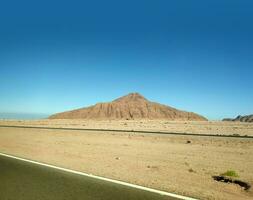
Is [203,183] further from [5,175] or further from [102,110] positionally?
[102,110]

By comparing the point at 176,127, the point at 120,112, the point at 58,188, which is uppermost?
the point at 120,112

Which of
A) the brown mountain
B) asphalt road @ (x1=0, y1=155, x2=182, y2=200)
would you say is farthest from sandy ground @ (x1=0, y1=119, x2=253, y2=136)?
the brown mountain

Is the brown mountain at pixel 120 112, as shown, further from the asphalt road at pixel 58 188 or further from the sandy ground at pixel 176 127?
the asphalt road at pixel 58 188

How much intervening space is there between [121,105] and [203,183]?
182 m

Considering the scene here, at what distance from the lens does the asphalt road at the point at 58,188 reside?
722cm

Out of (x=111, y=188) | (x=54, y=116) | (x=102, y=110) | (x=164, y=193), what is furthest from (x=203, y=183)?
(x=54, y=116)

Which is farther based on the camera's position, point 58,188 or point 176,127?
point 176,127

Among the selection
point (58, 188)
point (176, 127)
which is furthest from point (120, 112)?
point (58, 188)

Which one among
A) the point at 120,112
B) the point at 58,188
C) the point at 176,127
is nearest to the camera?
the point at 58,188

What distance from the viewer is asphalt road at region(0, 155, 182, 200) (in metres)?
7.22

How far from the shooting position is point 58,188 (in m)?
8.10

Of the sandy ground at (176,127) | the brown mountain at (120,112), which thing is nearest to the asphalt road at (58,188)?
the sandy ground at (176,127)

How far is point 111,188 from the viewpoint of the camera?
8164 mm

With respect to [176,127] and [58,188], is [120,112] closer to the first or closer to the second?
[176,127]
